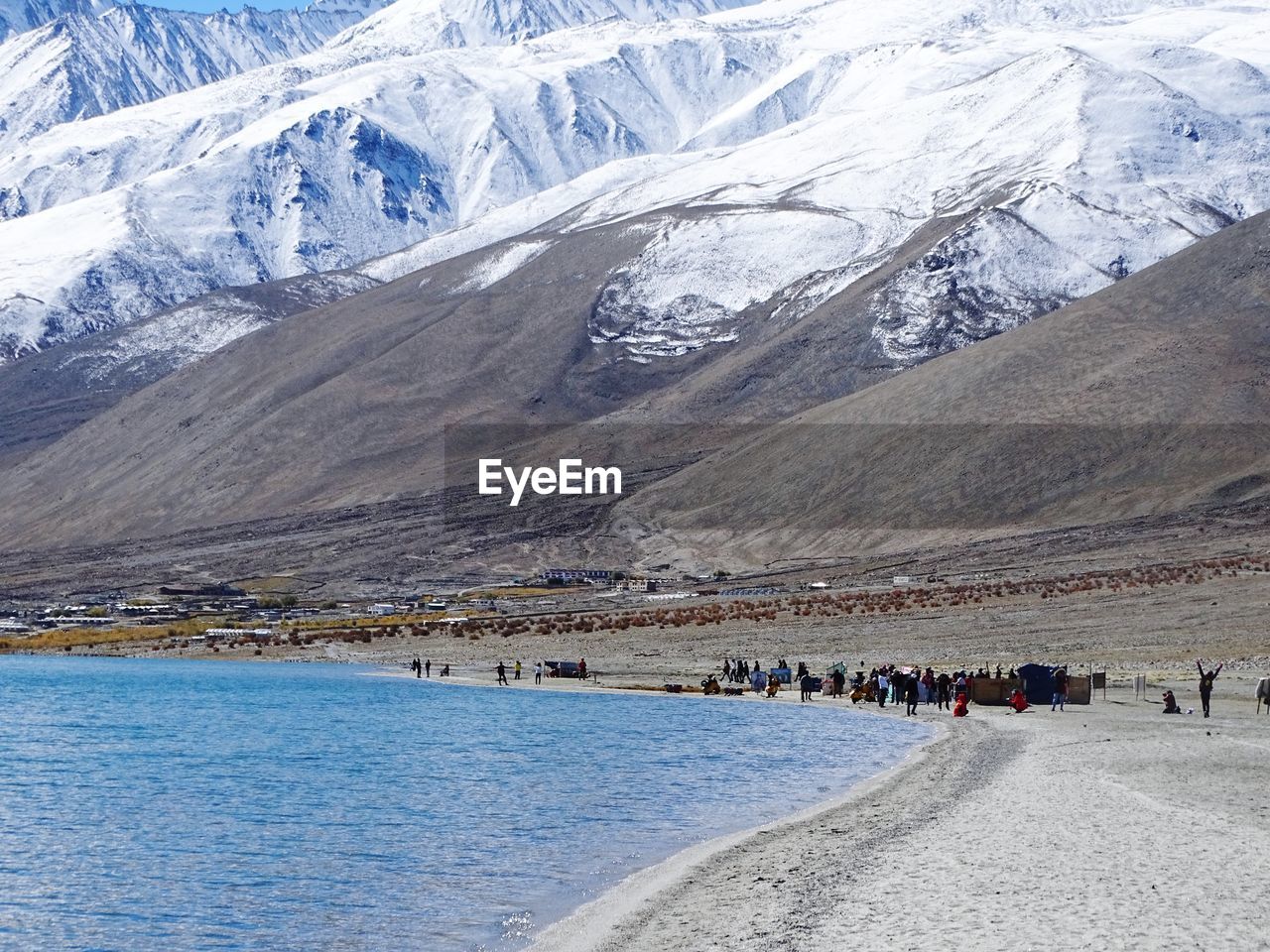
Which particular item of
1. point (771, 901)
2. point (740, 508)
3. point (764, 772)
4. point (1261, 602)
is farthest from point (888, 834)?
point (740, 508)

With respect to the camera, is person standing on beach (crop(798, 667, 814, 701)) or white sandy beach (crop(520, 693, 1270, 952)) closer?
white sandy beach (crop(520, 693, 1270, 952))

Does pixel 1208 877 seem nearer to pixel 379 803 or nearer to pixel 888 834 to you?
pixel 888 834

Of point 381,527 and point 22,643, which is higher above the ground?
point 381,527

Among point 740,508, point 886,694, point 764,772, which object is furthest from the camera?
point 740,508

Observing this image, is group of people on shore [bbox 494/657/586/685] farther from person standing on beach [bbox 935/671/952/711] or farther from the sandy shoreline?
the sandy shoreline

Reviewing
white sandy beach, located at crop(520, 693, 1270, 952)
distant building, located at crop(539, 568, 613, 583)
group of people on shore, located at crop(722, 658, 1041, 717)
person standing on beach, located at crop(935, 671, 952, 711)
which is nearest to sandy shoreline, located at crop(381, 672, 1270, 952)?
white sandy beach, located at crop(520, 693, 1270, 952)
